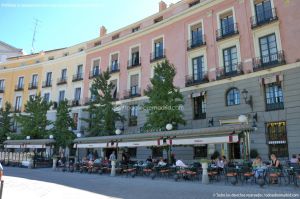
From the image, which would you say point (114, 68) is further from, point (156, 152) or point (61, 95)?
point (156, 152)

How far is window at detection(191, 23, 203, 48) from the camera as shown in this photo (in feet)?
82.7

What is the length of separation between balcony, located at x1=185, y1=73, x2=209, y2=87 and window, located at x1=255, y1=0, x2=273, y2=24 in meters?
6.02

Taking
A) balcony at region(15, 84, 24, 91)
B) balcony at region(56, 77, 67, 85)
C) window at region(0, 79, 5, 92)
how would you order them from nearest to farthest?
balcony at region(56, 77, 67, 85) < balcony at region(15, 84, 24, 91) < window at region(0, 79, 5, 92)

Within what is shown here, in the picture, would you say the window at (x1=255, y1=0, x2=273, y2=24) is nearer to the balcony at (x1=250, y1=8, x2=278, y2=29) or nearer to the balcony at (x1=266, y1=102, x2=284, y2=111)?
the balcony at (x1=250, y1=8, x2=278, y2=29)

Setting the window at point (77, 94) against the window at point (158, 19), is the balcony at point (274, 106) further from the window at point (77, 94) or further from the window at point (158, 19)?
the window at point (77, 94)

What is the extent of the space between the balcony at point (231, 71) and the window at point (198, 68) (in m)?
1.94

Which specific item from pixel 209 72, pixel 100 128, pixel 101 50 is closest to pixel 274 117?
pixel 209 72

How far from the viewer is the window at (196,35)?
82.7 feet

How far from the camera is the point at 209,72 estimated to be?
23.5 m

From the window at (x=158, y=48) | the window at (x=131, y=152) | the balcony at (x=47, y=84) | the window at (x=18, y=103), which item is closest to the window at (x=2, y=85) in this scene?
the window at (x=18, y=103)

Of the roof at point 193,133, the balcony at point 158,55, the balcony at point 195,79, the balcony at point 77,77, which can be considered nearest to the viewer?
the roof at point 193,133

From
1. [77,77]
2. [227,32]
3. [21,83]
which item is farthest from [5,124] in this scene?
[227,32]

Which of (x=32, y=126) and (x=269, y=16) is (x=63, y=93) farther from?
(x=269, y=16)

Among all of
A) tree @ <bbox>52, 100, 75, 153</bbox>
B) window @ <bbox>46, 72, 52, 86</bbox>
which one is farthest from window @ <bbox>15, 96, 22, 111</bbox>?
tree @ <bbox>52, 100, 75, 153</bbox>
